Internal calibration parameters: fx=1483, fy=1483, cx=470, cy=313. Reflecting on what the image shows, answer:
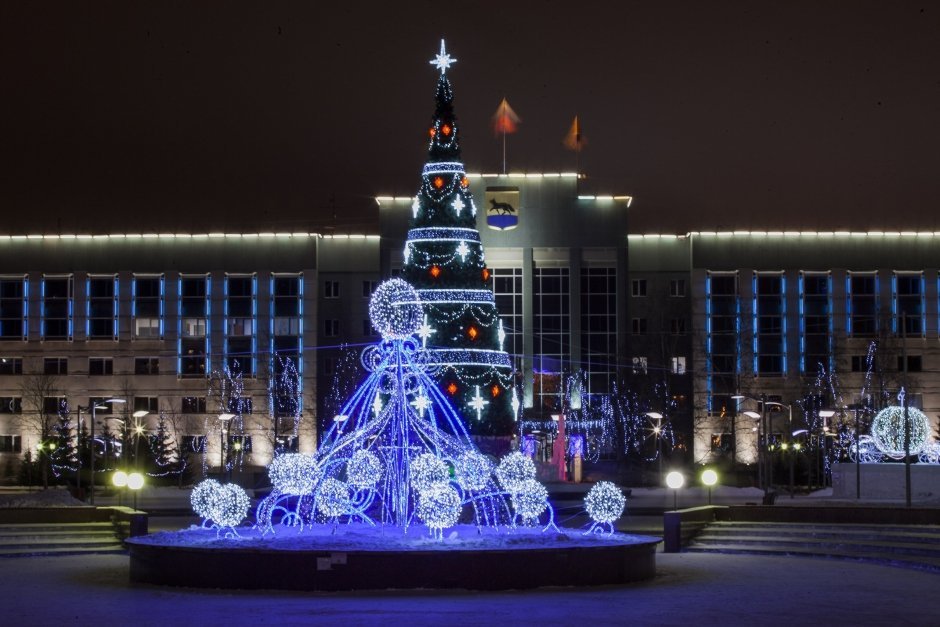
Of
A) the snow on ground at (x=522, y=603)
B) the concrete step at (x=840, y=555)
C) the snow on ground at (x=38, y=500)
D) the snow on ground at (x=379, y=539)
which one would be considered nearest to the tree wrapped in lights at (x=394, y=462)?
the snow on ground at (x=379, y=539)

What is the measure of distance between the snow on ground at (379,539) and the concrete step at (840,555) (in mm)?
4388

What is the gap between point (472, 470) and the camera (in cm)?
2616

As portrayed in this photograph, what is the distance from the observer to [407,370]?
28.5 metres

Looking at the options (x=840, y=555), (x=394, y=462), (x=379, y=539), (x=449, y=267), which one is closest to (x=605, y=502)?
(x=394, y=462)

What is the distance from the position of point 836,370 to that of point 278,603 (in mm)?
63387

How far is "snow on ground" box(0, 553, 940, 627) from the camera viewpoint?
19.2 metres

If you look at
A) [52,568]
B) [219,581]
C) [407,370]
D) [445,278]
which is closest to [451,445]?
[407,370]

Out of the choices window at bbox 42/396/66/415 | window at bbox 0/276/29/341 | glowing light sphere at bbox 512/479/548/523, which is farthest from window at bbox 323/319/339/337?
glowing light sphere at bbox 512/479/548/523

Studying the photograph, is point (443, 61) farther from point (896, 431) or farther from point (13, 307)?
point (13, 307)

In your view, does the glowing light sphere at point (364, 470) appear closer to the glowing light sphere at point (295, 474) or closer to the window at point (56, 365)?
the glowing light sphere at point (295, 474)

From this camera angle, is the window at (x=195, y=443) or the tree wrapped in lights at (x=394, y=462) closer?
the tree wrapped in lights at (x=394, y=462)

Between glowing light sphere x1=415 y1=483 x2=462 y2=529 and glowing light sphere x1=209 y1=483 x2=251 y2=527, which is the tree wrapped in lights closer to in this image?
glowing light sphere x1=415 y1=483 x2=462 y2=529

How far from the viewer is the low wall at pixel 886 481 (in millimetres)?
39938

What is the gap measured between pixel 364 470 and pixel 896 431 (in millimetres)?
19382
